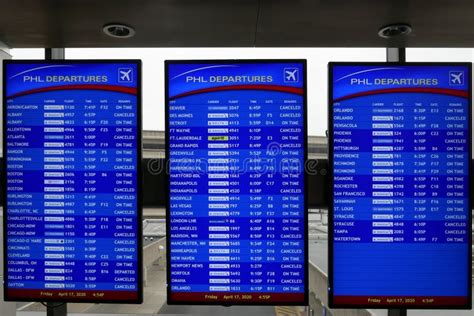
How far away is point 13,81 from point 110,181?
0.85m

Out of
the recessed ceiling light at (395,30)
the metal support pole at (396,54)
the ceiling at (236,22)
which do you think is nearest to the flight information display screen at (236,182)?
the ceiling at (236,22)

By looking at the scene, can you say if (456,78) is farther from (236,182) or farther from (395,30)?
A: (236,182)

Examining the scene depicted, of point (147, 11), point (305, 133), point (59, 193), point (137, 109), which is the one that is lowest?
point (59, 193)

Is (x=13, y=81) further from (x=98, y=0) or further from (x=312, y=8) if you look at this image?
(x=312, y=8)

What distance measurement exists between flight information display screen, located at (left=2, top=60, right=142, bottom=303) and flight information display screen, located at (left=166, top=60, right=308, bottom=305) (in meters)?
0.25

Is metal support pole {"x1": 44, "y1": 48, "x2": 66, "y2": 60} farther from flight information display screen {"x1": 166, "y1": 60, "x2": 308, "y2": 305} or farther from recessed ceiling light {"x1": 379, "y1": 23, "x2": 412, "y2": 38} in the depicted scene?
recessed ceiling light {"x1": 379, "y1": 23, "x2": 412, "y2": 38}

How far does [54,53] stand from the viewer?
109 inches

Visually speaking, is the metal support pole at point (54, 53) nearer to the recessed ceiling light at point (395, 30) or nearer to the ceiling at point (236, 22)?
the ceiling at point (236, 22)

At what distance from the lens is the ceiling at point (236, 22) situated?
6.75 feet

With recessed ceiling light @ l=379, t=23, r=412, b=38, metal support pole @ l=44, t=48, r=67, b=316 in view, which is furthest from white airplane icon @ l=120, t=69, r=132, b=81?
recessed ceiling light @ l=379, t=23, r=412, b=38

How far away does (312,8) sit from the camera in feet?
6.89

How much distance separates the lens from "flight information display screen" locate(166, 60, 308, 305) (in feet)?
7.75

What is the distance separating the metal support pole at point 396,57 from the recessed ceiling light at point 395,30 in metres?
0.31

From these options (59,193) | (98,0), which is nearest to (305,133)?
(98,0)
